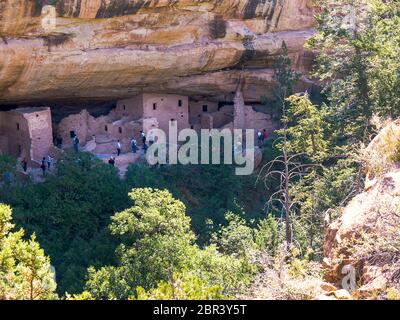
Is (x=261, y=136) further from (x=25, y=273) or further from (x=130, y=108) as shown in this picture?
(x=25, y=273)

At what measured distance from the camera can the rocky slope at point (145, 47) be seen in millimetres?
12746

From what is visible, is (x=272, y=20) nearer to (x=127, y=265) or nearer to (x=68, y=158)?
(x=68, y=158)

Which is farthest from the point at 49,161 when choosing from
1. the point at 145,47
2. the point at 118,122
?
the point at 145,47

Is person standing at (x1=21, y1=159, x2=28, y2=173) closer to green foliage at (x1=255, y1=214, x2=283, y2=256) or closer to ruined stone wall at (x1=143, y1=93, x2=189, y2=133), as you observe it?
ruined stone wall at (x1=143, y1=93, x2=189, y2=133)

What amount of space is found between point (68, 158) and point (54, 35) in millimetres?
2348

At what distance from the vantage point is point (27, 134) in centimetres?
1466

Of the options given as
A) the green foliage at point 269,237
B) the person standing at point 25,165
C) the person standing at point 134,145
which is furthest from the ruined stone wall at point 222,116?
the green foliage at point 269,237

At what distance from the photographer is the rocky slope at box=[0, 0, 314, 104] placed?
1275 centimetres

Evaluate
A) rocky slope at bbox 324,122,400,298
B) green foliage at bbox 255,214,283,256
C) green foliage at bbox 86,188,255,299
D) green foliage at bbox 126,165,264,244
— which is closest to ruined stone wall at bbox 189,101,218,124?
green foliage at bbox 126,165,264,244

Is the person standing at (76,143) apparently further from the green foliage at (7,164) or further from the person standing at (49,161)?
the green foliage at (7,164)

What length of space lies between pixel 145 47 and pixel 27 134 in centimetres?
282

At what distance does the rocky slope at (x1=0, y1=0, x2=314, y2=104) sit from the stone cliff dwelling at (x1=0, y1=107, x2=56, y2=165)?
0.36 meters

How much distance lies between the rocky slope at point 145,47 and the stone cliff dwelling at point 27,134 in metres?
0.36

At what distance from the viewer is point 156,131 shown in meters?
15.8
